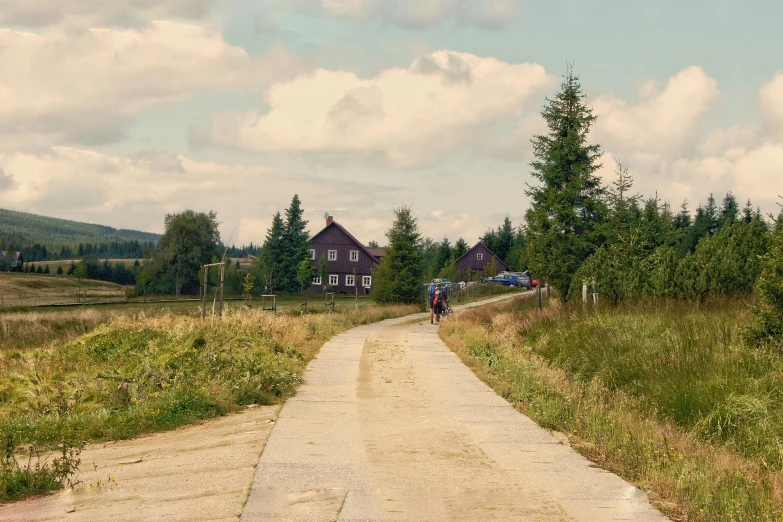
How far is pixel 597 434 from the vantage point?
9.47 metres

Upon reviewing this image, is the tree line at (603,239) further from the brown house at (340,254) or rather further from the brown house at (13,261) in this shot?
the brown house at (13,261)

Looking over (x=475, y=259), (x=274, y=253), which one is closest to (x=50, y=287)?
(x=274, y=253)

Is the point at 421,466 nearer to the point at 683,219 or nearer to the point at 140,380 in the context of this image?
the point at 140,380

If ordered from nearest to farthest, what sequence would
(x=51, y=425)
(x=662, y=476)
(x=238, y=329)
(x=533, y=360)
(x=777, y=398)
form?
(x=662, y=476)
(x=51, y=425)
(x=777, y=398)
(x=533, y=360)
(x=238, y=329)

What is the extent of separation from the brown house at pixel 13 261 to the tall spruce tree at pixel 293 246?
195 feet

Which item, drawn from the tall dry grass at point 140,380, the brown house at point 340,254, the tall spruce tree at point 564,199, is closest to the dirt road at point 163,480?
the tall dry grass at point 140,380

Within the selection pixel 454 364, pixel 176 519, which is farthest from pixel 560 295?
pixel 176 519

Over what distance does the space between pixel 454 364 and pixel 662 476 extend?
10686 millimetres

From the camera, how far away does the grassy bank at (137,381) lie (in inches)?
397

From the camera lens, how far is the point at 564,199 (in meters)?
44.0

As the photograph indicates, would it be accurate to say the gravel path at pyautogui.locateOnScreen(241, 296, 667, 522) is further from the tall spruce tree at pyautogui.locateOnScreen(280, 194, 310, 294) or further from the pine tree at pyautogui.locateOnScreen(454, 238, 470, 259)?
the pine tree at pyautogui.locateOnScreen(454, 238, 470, 259)

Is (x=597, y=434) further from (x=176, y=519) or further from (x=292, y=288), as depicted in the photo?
(x=292, y=288)

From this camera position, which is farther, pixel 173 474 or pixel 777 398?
pixel 777 398

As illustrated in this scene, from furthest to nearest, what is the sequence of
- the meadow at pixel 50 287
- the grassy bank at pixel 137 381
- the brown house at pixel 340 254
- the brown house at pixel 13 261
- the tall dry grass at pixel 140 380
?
the brown house at pixel 13 261 < the brown house at pixel 340 254 < the meadow at pixel 50 287 < the tall dry grass at pixel 140 380 < the grassy bank at pixel 137 381
